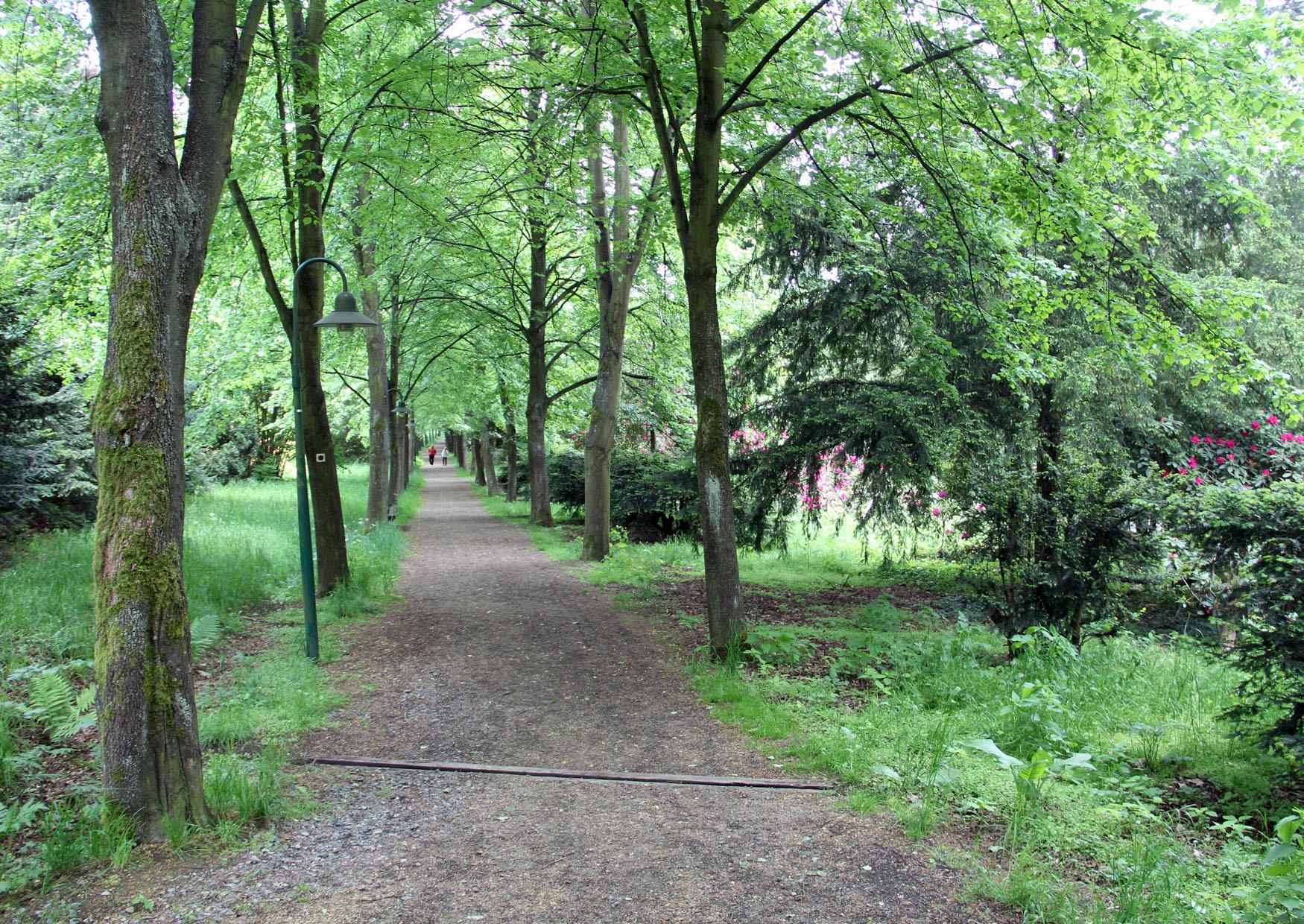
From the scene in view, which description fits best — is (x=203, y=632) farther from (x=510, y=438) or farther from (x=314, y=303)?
(x=510, y=438)

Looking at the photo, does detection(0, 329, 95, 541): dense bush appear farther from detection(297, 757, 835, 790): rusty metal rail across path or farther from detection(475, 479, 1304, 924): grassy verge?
detection(475, 479, 1304, 924): grassy verge

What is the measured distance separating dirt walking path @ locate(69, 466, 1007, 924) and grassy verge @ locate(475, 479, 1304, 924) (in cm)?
33

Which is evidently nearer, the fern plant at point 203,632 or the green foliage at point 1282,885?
the green foliage at point 1282,885

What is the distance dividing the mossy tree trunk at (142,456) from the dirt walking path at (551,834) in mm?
553

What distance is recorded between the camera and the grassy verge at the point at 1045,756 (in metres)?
3.43

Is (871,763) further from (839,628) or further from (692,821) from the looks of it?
(839,628)

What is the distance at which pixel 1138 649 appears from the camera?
802cm

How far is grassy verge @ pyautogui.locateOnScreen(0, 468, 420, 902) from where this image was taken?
3.85m

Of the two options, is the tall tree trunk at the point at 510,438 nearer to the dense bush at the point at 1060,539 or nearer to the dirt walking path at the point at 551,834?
the dirt walking path at the point at 551,834

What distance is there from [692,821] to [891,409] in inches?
248

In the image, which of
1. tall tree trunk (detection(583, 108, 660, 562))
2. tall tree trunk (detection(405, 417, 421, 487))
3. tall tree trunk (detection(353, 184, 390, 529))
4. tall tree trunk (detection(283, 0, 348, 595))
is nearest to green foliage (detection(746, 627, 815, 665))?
tall tree trunk (detection(283, 0, 348, 595))

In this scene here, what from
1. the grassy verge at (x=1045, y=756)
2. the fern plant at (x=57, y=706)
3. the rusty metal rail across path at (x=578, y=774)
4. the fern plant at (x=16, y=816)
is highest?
the fern plant at (x=57, y=706)

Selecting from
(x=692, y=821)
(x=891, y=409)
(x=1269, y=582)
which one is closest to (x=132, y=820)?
(x=692, y=821)

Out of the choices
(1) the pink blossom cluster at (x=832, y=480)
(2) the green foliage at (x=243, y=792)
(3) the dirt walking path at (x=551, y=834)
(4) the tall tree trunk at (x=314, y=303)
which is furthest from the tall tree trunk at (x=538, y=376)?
(2) the green foliage at (x=243, y=792)
